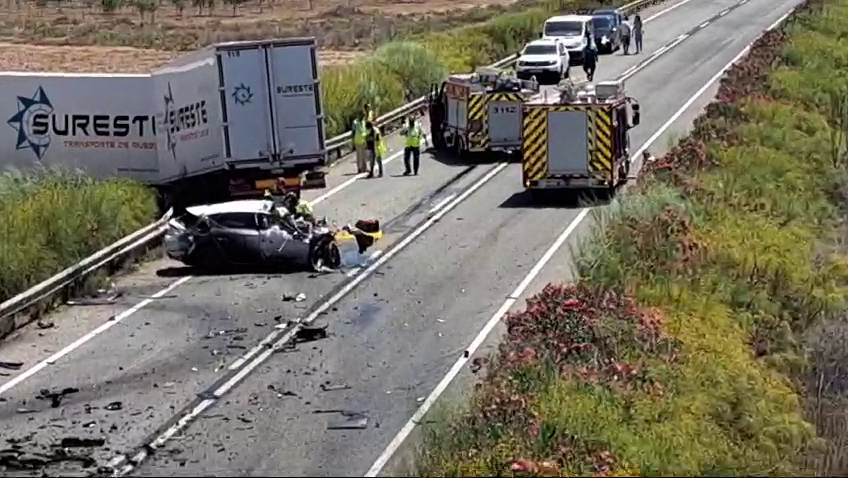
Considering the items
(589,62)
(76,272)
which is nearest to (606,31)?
(589,62)

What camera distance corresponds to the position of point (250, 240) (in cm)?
2850

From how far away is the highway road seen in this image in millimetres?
17953

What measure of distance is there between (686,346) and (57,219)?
13126mm

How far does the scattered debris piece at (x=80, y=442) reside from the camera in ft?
60.3

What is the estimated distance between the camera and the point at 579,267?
81.7ft

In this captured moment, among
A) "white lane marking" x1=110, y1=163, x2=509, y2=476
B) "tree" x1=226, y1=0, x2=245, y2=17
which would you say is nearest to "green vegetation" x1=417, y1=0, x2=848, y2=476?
"white lane marking" x1=110, y1=163, x2=509, y2=476

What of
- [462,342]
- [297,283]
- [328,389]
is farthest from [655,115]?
[328,389]

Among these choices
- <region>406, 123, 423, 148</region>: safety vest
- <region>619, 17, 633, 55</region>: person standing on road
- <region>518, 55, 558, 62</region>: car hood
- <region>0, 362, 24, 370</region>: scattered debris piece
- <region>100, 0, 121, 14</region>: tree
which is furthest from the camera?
<region>100, 0, 121, 14</region>: tree

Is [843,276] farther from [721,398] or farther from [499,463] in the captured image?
[499,463]

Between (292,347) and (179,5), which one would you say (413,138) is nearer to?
(292,347)

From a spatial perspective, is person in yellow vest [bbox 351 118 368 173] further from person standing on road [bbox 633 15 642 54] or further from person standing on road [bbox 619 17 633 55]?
person standing on road [bbox 619 17 633 55]

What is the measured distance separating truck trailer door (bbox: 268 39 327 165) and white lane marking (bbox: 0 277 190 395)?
5563mm

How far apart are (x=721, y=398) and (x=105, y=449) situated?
721 cm

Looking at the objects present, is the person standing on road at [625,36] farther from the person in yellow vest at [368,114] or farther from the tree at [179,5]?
the tree at [179,5]
